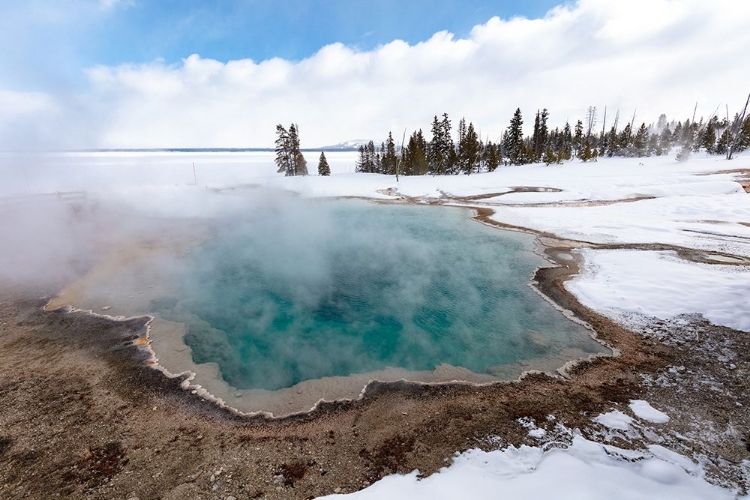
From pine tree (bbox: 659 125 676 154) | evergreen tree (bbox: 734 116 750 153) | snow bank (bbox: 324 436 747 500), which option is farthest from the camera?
pine tree (bbox: 659 125 676 154)

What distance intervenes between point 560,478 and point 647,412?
258cm

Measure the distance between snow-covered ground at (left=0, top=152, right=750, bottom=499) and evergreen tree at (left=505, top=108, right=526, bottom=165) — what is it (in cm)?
2389

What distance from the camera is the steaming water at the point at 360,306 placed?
25.5ft

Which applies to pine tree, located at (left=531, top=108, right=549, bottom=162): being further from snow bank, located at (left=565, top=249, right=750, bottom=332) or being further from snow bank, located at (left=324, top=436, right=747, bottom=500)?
snow bank, located at (left=324, top=436, right=747, bottom=500)

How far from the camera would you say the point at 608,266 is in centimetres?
1198

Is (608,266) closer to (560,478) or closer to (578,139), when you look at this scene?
(560,478)

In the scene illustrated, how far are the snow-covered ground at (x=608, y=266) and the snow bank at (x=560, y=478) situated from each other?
0.5 inches

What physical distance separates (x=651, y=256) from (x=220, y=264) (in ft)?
57.5

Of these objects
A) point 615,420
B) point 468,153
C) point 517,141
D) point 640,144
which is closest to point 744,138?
point 640,144

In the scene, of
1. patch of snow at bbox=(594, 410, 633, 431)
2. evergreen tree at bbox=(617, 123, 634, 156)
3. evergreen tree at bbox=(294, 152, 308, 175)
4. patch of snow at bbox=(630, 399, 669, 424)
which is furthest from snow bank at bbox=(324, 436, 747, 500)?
evergreen tree at bbox=(617, 123, 634, 156)

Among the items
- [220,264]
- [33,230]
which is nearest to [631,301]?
[220,264]

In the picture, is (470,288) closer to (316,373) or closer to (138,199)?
(316,373)

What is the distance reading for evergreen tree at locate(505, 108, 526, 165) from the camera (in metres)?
58.2

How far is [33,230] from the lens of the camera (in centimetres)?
1884
